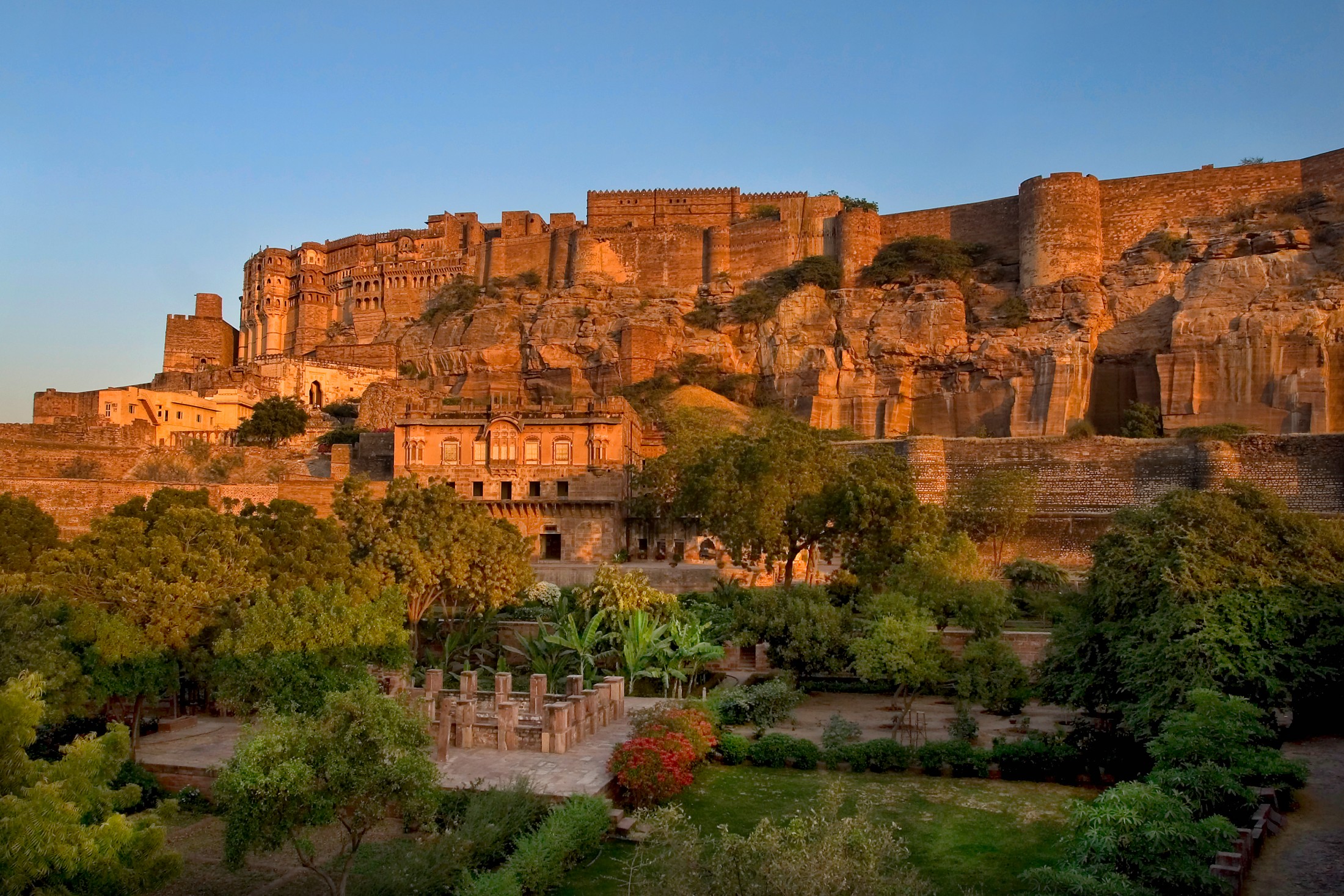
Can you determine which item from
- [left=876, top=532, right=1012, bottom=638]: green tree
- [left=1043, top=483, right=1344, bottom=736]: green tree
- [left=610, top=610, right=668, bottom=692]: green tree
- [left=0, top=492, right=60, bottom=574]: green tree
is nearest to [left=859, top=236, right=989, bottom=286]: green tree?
[left=876, top=532, right=1012, bottom=638]: green tree

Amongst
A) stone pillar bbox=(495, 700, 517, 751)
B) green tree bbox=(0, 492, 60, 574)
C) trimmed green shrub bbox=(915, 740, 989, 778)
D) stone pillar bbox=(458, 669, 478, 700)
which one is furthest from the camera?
green tree bbox=(0, 492, 60, 574)

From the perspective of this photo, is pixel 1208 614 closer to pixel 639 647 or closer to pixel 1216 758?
pixel 1216 758

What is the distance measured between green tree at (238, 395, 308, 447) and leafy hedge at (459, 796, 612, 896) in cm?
3572

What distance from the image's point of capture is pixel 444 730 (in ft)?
51.3

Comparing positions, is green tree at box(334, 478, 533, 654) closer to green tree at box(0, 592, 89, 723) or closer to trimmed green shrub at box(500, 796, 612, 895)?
green tree at box(0, 592, 89, 723)

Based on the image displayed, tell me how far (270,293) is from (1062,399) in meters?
51.9

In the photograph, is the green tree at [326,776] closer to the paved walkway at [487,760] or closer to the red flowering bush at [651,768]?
the paved walkway at [487,760]

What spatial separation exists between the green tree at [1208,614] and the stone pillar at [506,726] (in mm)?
8259

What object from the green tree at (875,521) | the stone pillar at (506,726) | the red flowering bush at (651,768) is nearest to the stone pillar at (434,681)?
the stone pillar at (506,726)

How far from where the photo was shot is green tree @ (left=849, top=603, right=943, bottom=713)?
18.1 metres

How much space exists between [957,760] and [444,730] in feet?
25.0

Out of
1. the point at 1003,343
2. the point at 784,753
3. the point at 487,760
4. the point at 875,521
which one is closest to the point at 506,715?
the point at 487,760

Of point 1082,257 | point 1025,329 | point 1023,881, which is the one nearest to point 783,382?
point 1025,329

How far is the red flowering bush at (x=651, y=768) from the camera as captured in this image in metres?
13.8
